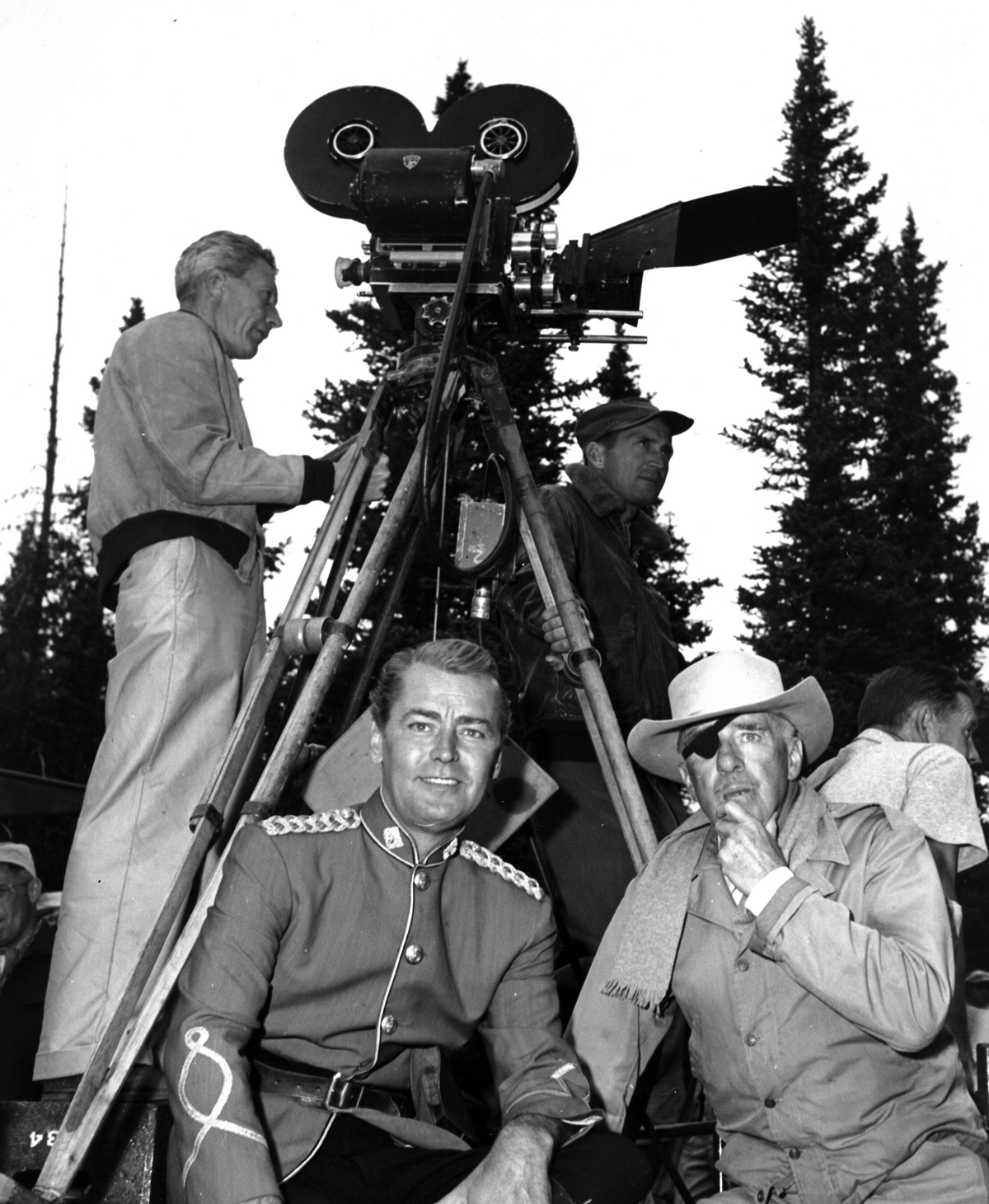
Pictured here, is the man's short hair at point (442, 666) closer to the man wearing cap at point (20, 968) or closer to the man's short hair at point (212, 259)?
the man's short hair at point (212, 259)

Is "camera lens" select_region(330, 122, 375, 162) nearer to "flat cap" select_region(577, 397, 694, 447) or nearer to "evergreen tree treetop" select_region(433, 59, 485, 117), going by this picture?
"flat cap" select_region(577, 397, 694, 447)

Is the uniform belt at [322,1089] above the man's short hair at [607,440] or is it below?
below

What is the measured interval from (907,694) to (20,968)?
9.59ft

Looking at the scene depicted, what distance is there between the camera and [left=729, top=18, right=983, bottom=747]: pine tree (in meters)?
17.1

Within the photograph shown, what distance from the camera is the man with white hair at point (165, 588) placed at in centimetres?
305

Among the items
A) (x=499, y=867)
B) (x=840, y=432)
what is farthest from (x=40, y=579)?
(x=499, y=867)

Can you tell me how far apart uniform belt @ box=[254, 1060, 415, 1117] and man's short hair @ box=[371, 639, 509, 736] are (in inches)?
26.6

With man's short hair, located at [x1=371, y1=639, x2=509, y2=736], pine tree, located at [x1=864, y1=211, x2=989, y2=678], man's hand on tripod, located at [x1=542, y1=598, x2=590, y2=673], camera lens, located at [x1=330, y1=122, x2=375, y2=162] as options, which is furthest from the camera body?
pine tree, located at [x1=864, y1=211, x2=989, y2=678]

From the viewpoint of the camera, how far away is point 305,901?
2.46 metres

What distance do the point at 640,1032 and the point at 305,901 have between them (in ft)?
2.47

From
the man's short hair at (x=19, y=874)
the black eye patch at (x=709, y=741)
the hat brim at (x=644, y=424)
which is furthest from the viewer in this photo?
the man's short hair at (x=19, y=874)

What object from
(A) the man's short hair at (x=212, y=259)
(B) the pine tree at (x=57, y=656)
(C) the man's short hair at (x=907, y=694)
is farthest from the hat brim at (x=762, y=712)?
(B) the pine tree at (x=57, y=656)

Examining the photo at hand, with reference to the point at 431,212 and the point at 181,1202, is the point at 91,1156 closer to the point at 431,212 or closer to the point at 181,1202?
the point at 181,1202

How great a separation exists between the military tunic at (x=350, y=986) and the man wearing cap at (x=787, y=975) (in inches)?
8.1
